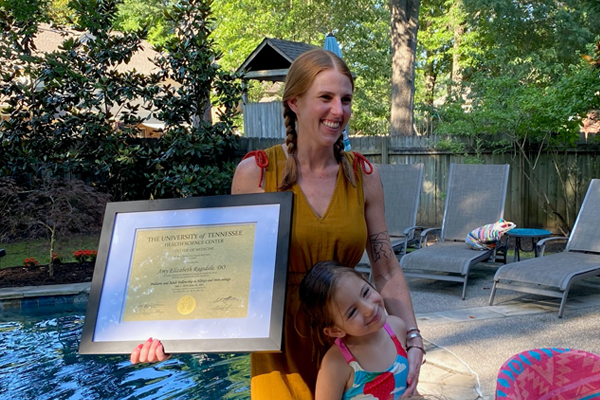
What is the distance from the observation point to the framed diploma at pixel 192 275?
163 centimetres

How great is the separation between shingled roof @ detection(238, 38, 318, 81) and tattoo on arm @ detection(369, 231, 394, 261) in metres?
12.0

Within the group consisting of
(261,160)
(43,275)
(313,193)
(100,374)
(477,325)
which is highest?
(261,160)

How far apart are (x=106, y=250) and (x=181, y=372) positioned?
3.74 meters

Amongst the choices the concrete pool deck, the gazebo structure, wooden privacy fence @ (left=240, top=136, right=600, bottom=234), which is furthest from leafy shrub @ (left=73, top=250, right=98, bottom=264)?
the gazebo structure

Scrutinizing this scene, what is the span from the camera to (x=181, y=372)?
5258mm

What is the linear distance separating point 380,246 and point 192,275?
711 mm

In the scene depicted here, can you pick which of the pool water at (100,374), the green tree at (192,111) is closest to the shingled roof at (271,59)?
the green tree at (192,111)

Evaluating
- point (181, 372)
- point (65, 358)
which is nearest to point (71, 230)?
point (65, 358)

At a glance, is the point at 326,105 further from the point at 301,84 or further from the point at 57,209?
the point at 57,209

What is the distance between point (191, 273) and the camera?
1.74 meters

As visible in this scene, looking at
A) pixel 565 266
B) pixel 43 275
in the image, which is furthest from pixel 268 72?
pixel 565 266

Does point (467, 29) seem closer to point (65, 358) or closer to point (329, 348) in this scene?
point (65, 358)

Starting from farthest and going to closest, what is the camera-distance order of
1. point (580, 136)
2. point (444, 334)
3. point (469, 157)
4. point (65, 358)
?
1. point (469, 157)
2. point (580, 136)
3. point (65, 358)
4. point (444, 334)

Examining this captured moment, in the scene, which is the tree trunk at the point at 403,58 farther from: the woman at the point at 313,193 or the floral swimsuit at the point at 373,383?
the floral swimsuit at the point at 373,383
